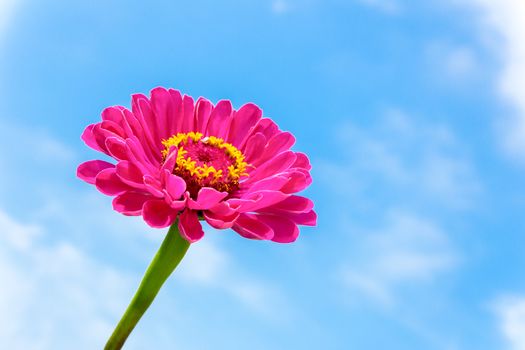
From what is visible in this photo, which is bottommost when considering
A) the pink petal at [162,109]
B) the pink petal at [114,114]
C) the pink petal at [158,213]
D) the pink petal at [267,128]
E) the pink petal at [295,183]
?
the pink petal at [158,213]

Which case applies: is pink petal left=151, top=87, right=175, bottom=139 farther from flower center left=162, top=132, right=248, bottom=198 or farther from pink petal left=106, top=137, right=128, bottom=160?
pink petal left=106, top=137, right=128, bottom=160

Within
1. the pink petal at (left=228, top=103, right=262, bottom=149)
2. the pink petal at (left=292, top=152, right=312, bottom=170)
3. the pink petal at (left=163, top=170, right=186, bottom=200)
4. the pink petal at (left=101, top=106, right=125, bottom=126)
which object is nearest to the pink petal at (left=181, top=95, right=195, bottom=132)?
the pink petal at (left=228, top=103, right=262, bottom=149)

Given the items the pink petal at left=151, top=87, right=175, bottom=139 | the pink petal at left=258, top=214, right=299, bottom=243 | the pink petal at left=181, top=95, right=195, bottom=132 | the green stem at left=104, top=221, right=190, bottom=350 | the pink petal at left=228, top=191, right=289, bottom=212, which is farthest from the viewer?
the pink petal at left=181, top=95, right=195, bottom=132

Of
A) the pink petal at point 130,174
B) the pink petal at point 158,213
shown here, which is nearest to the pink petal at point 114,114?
the pink petal at point 130,174

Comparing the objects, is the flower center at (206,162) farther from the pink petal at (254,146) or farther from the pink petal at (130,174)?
the pink petal at (130,174)

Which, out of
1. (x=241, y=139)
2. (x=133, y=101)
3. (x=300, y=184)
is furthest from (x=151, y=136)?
(x=300, y=184)

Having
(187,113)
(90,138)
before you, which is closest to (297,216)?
(187,113)

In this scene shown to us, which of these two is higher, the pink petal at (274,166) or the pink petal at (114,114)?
the pink petal at (274,166)
